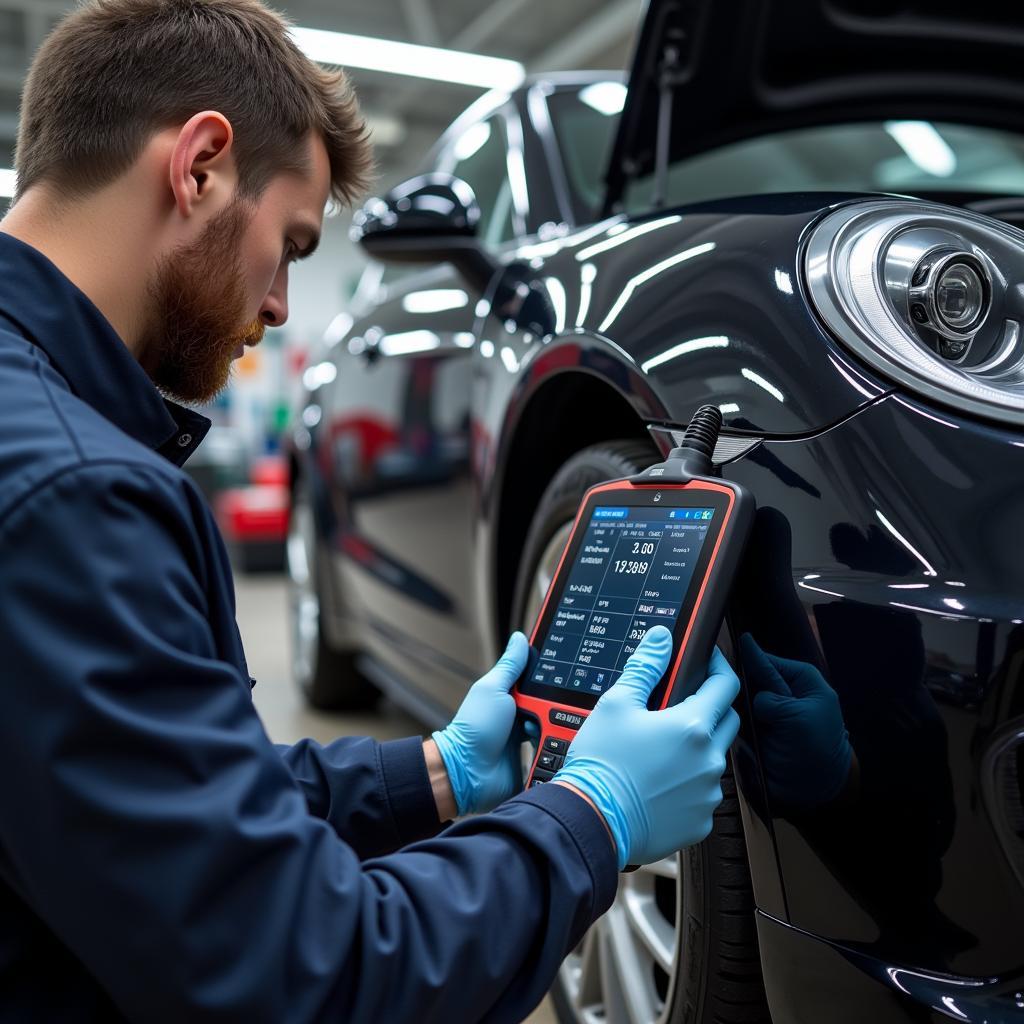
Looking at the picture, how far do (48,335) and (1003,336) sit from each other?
78 centimetres

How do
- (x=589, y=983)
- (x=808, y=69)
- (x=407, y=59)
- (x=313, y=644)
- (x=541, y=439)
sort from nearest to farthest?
(x=589, y=983)
(x=541, y=439)
(x=808, y=69)
(x=313, y=644)
(x=407, y=59)

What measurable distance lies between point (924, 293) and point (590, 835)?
1.77 ft

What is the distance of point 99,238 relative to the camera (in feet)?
2.76

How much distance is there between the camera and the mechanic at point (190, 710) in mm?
596

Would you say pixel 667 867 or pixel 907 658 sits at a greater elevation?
pixel 907 658

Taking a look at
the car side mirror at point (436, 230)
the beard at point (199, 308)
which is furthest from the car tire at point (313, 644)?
the beard at point (199, 308)

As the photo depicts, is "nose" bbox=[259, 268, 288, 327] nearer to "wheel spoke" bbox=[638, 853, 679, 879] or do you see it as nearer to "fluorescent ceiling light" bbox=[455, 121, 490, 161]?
"wheel spoke" bbox=[638, 853, 679, 879]

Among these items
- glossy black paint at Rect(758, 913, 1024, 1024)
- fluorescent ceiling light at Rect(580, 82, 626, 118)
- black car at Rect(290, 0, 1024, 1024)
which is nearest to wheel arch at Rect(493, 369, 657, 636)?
black car at Rect(290, 0, 1024, 1024)

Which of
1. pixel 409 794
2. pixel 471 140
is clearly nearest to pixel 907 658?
pixel 409 794

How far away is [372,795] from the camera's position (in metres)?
1.05

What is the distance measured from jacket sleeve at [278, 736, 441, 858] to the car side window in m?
1.12

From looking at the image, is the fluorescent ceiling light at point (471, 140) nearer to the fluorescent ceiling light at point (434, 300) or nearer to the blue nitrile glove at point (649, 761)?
the fluorescent ceiling light at point (434, 300)

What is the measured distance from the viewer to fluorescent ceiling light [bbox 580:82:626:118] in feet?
6.69

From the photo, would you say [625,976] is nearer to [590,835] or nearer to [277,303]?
[590,835]
